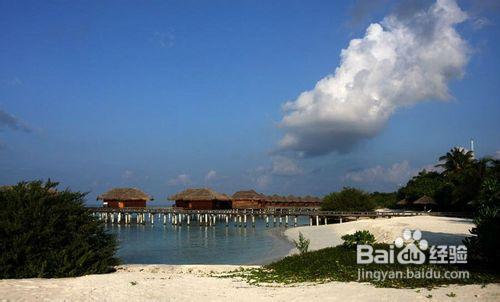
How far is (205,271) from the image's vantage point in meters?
16.8

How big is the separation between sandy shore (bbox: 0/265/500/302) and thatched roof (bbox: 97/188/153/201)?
2164 inches

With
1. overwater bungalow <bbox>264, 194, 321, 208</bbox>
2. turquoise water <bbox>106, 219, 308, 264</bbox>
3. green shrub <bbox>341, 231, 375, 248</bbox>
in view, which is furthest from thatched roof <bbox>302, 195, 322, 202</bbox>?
green shrub <bbox>341, 231, 375, 248</bbox>

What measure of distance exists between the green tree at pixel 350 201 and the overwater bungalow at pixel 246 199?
22.1 meters

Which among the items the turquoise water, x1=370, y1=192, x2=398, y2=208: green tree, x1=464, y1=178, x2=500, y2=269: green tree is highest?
x1=464, y1=178, x2=500, y2=269: green tree

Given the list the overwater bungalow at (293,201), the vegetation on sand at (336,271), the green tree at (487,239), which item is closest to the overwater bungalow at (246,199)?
the overwater bungalow at (293,201)

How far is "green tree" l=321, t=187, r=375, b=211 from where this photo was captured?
5322 centimetres

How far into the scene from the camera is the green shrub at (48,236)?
1302 cm

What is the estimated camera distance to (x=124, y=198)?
6538cm

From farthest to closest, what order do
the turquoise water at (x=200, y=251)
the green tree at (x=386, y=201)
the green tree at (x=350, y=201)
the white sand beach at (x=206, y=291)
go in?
the green tree at (x=386, y=201) → the green tree at (x=350, y=201) → the turquoise water at (x=200, y=251) → the white sand beach at (x=206, y=291)

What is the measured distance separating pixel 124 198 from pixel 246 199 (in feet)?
68.9

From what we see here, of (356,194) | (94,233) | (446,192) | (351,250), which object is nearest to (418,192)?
(446,192)

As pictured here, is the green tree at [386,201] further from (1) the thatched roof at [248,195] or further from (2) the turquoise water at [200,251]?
(2) the turquoise water at [200,251]

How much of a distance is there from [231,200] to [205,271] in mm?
55523

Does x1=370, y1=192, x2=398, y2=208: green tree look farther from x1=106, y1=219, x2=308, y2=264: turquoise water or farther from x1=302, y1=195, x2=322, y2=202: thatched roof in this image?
x1=106, y1=219, x2=308, y2=264: turquoise water
